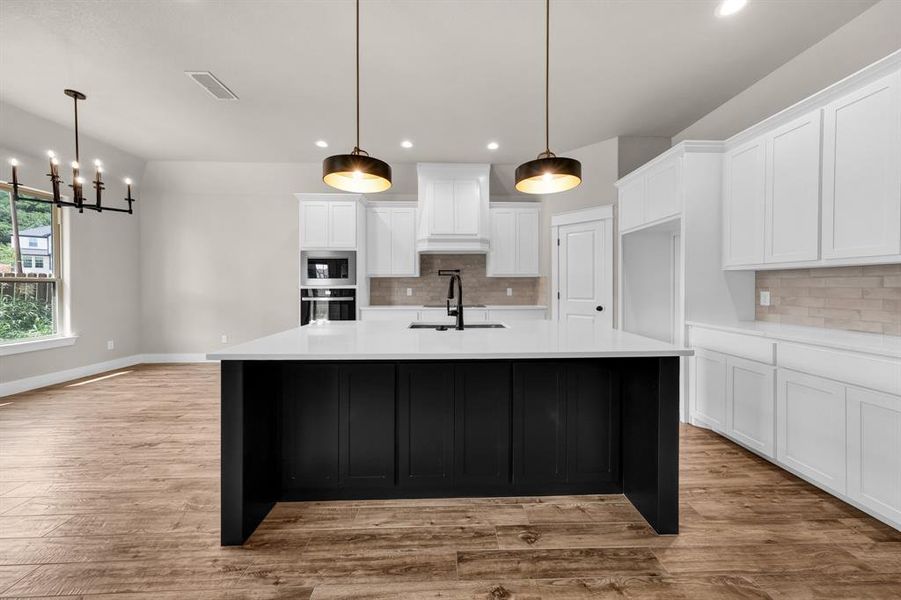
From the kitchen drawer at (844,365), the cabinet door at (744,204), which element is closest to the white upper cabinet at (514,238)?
the cabinet door at (744,204)

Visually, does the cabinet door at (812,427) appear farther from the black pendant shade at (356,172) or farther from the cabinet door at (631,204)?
the black pendant shade at (356,172)

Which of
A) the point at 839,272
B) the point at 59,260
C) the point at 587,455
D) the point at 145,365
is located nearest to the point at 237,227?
the point at 59,260

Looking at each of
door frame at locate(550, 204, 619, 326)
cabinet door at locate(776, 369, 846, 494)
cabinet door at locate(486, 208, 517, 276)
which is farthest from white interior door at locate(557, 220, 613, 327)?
cabinet door at locate(776, 369, 846, 494)

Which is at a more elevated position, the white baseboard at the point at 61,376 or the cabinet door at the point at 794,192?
the cabinet door at the point at 794,192

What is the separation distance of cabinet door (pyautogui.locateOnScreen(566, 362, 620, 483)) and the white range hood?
3.69m

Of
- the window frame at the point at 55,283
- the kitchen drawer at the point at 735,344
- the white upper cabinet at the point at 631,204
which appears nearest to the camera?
the kitchen drawer at the point at 735,344

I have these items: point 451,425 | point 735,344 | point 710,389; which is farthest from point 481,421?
point 710,389

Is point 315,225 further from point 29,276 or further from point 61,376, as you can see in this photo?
point 61,376

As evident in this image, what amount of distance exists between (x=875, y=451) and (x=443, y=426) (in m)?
2.17

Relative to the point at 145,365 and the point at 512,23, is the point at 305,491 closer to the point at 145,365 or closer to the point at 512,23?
the point at 512,23

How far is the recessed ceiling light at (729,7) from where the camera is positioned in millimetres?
2523

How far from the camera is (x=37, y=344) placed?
15.0ft

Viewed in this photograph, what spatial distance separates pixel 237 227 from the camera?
618cm

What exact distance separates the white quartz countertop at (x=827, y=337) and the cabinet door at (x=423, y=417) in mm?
2106
